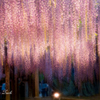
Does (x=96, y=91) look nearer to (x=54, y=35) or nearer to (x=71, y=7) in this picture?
(x=54, y=35)

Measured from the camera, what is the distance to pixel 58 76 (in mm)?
8328

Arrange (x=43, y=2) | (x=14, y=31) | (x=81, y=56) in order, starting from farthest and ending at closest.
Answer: (x=81, y=56), (x=14, y=31), (x=43, y=2)

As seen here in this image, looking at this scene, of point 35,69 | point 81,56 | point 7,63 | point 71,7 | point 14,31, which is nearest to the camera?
point 71,7

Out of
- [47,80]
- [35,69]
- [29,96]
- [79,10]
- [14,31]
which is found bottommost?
Result: [29,96]

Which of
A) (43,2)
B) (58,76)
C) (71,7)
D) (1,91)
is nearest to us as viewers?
(43,2)

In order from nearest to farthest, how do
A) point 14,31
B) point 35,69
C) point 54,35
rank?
1. point 14,31
2. point 54,35
3. point 35,69

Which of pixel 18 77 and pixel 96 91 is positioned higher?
pixel 18 77

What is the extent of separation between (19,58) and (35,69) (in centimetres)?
94

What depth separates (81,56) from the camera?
5.98 metres

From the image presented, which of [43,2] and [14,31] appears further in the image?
[14,31]

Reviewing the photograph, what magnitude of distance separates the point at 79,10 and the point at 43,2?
0.74 m

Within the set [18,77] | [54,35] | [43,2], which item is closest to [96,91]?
[18,77]

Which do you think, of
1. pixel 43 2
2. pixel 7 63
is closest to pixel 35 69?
pixel 7 63

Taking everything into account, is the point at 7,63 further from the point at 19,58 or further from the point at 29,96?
the point at 29,96
